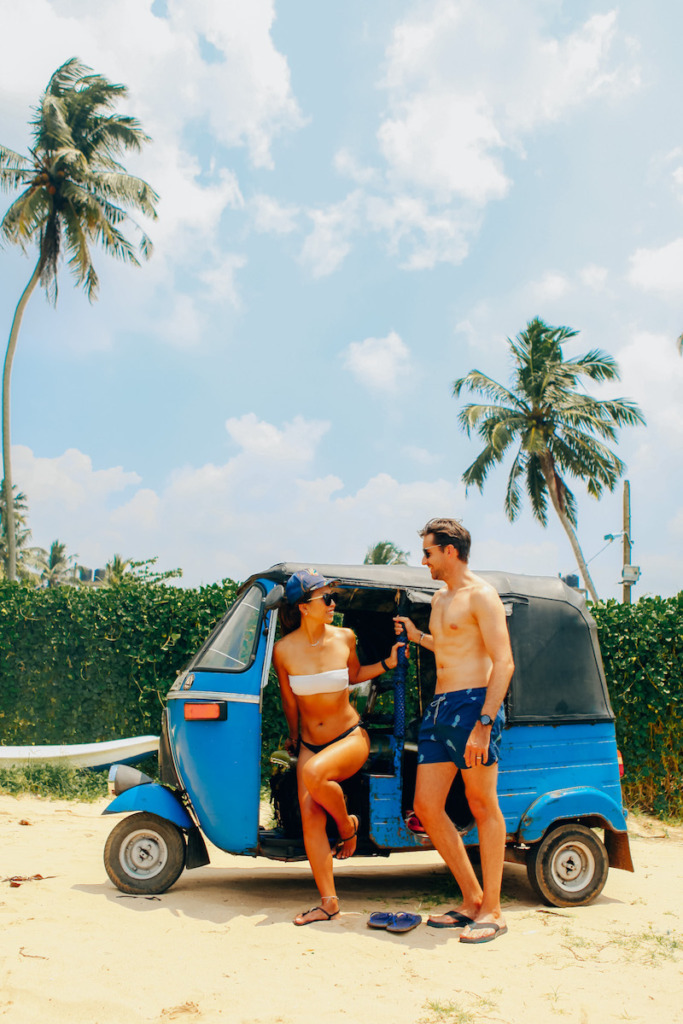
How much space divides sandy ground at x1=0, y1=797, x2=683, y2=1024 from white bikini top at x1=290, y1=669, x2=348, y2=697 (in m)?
1.30

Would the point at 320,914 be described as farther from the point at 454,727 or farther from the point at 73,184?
the point at 73,184

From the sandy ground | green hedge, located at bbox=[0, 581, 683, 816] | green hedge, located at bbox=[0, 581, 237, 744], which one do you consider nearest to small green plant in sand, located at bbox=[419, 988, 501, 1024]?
the sandy ground

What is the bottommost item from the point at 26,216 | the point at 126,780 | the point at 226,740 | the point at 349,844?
the point at 349,844

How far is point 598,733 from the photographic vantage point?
18.0ft

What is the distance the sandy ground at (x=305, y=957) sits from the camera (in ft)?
11.4

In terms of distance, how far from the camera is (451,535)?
4898mm

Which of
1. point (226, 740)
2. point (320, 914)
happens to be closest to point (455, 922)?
point (320, 914)

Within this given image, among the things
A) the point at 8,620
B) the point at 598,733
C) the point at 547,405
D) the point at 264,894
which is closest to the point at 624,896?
the point at 598,733

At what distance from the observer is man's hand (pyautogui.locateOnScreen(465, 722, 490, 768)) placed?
177 inches

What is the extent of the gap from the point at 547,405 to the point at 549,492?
10.5 feet

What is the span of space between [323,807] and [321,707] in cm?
58

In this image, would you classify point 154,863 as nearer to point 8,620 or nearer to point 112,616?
point 112,616

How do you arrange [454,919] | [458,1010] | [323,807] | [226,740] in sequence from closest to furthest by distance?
[458,1010] < [454,919] < [323,807] < [226,740]

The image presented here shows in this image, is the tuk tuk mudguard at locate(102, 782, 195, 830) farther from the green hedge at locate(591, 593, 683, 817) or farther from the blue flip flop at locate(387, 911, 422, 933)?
the green hedge at locate(591, 593, 683, 817)
